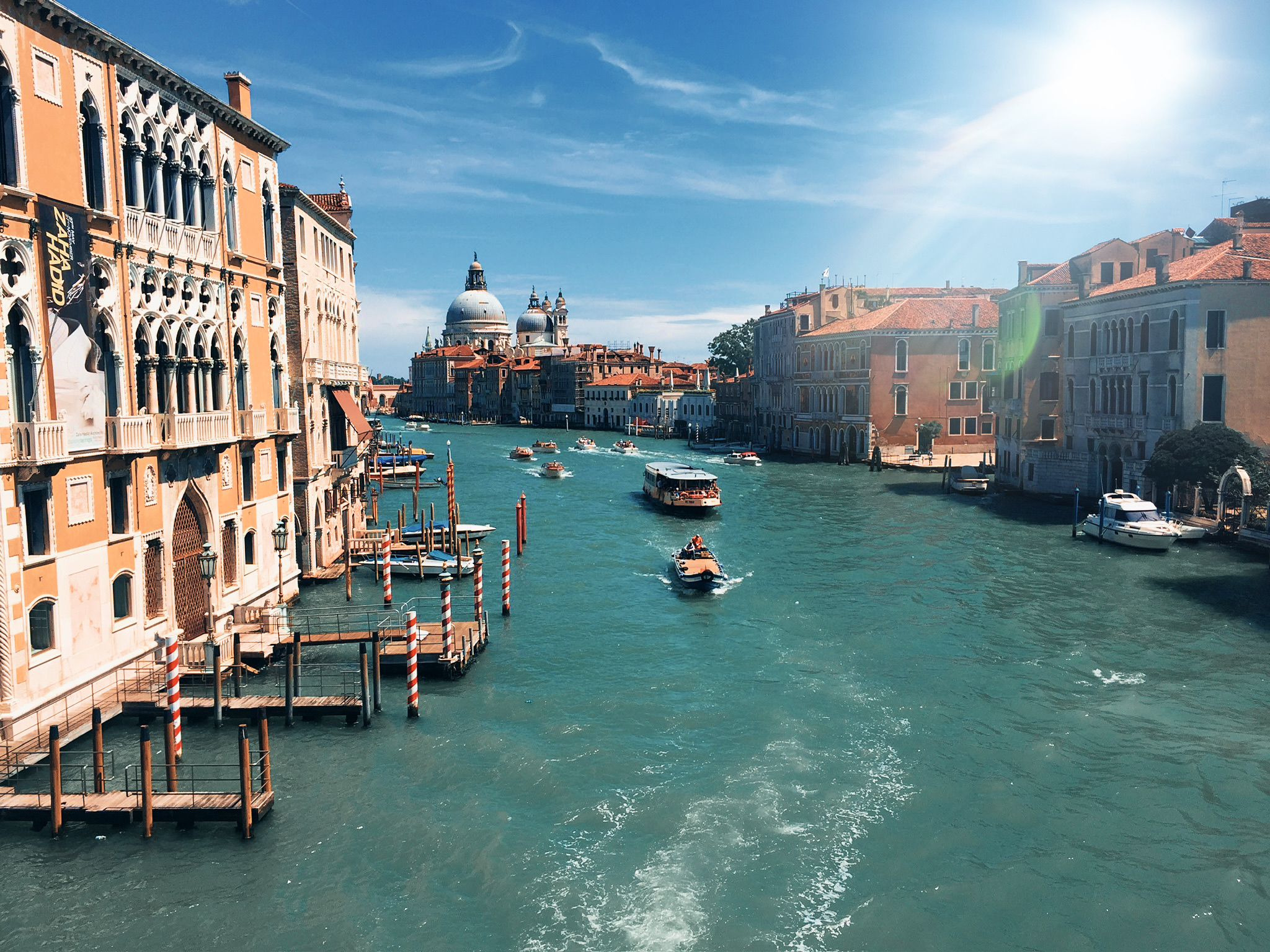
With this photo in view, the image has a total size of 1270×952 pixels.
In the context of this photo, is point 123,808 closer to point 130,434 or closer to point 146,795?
point 146,795

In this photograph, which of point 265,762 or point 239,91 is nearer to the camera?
point 265,762

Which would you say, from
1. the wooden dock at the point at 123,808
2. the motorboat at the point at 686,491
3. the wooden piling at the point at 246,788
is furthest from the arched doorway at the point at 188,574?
the motorboat at the point at 686,491

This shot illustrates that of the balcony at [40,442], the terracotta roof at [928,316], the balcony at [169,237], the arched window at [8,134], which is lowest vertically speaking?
the balcony at [40,442]

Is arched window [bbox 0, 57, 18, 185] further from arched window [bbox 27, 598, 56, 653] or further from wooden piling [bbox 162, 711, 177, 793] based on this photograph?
wooden piling [bbox 162, 711, 177, 793]

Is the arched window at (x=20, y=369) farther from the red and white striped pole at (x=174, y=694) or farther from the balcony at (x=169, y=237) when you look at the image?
the red and white striped pole at (x=174, y=694)

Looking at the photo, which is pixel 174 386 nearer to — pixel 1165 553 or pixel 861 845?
Answer: pixel 861 845

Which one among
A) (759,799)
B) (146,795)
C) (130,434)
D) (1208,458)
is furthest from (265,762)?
(1208,458)

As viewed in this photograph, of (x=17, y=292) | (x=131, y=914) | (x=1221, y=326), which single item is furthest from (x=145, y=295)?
(x=1221, y=326)
